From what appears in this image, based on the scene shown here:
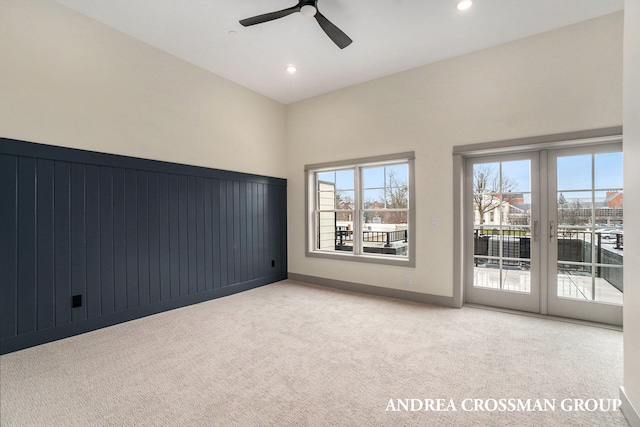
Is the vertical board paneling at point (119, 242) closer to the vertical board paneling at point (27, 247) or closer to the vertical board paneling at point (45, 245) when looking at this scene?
the vertical board paneling at point (45, 245)

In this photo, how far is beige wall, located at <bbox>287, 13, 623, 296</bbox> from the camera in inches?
120

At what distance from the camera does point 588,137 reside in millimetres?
3049

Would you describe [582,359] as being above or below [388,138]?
below

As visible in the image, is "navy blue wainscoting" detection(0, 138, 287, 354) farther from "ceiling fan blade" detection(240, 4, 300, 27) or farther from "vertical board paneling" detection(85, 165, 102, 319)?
"ceiling fan blade" detection(240, 4, 300, 27)

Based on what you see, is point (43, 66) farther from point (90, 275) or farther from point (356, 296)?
point (356, 296)

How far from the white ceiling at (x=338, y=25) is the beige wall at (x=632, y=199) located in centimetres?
141

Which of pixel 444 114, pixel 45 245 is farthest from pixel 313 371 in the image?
pixel 444 114

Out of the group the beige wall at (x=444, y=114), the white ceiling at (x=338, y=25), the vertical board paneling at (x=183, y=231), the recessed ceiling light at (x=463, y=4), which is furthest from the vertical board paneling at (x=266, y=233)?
the recessed ceiling light at (x=463, y=4)

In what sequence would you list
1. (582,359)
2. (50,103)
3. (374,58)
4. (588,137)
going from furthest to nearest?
→ (374,58) < (588,137) < (50,103) < (582,359)

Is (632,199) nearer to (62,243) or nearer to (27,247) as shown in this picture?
(62,243)

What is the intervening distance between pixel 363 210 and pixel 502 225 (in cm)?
196

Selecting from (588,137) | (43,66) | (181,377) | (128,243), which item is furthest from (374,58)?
(181,377)

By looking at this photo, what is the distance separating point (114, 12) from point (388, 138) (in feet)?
11.8

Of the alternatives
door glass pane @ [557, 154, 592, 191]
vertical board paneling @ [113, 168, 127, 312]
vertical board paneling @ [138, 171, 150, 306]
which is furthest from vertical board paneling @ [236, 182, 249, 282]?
door glass pane @ [557, 154, 592, 191]
